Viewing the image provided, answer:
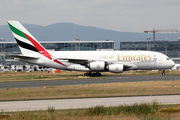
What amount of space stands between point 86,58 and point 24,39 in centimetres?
1256

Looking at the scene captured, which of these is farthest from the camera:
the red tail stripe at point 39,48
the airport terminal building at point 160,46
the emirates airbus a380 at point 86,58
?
the airport terminal building at point 160,46

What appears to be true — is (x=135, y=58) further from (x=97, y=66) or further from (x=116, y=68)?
(x=97, y=66)

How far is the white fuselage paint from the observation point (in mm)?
52125

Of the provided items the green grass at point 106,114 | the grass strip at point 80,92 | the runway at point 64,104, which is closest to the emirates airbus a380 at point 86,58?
the grass strip at point 80,92

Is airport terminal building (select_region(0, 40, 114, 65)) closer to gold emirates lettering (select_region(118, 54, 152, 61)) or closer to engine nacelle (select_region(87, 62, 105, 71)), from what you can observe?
gold emirates lettering (select_region(118, 54, 152, 61))

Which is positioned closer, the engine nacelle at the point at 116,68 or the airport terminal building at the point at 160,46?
the engine nacelle at the point at 116,68

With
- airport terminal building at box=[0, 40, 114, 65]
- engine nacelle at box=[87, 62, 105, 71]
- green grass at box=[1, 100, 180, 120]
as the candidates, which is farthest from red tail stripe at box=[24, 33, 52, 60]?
airport terminal building at box=[0, 40, 114, 65]

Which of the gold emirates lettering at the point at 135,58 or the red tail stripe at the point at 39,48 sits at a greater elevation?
the red tail stripe at the point at 39,48

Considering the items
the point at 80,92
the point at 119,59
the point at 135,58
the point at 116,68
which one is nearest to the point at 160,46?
the point at 135,58

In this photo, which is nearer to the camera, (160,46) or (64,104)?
(64,104)

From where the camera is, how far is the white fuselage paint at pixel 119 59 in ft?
171

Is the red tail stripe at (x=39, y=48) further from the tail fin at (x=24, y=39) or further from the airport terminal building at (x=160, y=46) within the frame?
the airport terminal building at (x=160, y=46)

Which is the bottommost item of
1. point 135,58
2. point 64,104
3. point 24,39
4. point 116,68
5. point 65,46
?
point 64,104

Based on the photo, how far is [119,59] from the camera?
5238 cm
